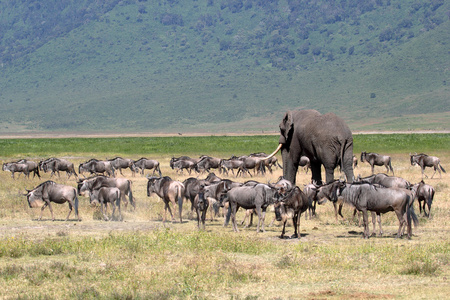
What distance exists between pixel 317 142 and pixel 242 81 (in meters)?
144

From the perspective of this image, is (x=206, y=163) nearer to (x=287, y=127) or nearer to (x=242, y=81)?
(x=287, y=127)

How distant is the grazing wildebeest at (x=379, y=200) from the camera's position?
1499 centimetres

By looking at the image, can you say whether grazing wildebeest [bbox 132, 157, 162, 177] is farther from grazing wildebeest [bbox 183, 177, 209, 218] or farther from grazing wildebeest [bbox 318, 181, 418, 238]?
grazing wildebeest [bbox 318, 181, 418, 238]

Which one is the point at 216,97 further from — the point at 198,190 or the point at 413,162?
the point at 198,190

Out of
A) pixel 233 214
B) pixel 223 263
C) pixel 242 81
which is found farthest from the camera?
pixel 242 81

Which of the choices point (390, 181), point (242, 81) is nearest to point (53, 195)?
point (390, 181)

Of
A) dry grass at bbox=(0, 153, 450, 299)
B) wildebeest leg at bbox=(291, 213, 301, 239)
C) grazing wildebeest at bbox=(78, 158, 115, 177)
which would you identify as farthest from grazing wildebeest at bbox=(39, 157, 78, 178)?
wildebeest leg at bbox=(291, 213, 301, 239)

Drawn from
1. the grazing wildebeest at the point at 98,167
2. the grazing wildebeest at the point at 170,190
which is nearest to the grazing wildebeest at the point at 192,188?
the grazing wildebeest at the point at 170,190

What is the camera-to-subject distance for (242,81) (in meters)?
162

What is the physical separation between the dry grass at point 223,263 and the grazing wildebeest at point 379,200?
0.57 meters

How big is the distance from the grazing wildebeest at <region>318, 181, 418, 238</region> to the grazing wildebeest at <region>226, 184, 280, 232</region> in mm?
1965

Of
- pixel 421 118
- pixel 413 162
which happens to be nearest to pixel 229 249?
pixel 413 162

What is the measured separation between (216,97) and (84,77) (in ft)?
144

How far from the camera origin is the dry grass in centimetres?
1056
